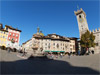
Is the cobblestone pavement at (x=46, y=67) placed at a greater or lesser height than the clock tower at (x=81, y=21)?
lesser

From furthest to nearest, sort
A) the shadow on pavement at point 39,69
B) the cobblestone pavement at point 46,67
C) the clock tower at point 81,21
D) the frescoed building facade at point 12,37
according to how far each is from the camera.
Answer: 1. the clock tower at point 81,21
2. the frescoed building facade at point 12,37
3. the cobblestone pavement at point 46,67
4. the shadow on pavement at point 39,69

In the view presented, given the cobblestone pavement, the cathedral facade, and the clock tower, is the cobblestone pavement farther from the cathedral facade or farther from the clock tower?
the clock tower

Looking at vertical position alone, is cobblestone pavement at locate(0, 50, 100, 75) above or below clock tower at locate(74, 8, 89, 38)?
below

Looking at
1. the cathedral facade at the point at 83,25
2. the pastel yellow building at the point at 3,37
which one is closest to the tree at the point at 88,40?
the cathedral facade at the point at 83,25

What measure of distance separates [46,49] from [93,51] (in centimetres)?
2432

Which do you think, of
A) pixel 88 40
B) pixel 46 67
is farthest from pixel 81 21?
pixel 46 67

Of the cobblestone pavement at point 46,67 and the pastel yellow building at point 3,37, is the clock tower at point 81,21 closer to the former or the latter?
the cobblestone pavement at point 46,67

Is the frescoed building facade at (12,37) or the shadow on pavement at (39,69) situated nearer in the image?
the shadow on pavement at (39,69)

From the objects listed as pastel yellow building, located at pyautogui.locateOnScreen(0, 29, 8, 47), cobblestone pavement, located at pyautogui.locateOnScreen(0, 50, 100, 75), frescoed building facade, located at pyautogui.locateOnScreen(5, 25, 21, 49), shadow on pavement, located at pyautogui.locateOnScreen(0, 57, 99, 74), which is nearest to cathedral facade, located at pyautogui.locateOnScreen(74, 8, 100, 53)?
cobblestone pavement, located at pyautogui.locateOnScreen(0, 50, 100, 75)

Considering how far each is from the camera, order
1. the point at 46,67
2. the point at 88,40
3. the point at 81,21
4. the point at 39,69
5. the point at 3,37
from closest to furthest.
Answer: the point at 39,69 → the point at 46,67 → the point at 88,40 → the point at 3,37 → the point at 81,21

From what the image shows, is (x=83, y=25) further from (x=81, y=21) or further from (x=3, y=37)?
(x=3, y=37)

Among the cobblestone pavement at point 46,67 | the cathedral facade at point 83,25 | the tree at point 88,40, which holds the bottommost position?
the cobblestone pavement at point 46,67

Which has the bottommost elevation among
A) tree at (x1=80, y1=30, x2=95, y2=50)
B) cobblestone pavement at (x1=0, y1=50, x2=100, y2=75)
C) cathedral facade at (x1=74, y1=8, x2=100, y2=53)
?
cobblestone pavement at (x1=0, y1=50, x2=100, y2=75)

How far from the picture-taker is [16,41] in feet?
131
